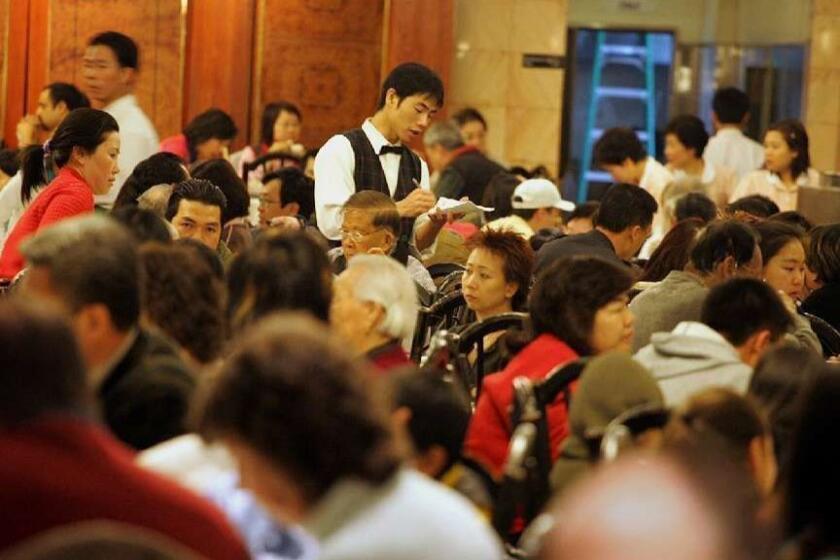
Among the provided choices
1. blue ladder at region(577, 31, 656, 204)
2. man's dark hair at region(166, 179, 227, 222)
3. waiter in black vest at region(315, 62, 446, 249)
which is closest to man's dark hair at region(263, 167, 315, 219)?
waiter in black vest at region(315, 62, 446, 249)

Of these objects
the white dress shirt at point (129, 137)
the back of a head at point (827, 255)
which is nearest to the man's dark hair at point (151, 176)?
the white dress shirt at point (129, 137)

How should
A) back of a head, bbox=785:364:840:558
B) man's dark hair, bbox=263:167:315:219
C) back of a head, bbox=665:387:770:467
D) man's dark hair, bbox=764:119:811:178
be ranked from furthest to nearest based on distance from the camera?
man's dark hair, bbox=764:119:811:178, man's dark hair, bbox=263:167:315:219, back of a head, bbox=665:387:770:467, back of a head, bbox=785:364:840:558

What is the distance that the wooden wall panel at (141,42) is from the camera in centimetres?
1341

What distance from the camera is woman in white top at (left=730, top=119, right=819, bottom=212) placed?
36.2ft

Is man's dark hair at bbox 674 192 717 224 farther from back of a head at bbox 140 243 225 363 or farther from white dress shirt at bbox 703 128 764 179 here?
back of a head at bbox 140 243 225 363

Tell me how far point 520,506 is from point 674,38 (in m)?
13.7

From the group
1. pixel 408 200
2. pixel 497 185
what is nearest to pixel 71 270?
pixel 408 200

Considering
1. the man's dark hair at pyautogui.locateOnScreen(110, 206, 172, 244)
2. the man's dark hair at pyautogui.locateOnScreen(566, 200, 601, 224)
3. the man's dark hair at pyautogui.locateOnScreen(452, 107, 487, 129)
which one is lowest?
the man's dark hair at pyautogui.locateOnScreen(566, 200, 601, 224)

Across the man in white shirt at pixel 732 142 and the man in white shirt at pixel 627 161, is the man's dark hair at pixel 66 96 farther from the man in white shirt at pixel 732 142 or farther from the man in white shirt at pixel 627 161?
the man in white shirt at pixel 732 142

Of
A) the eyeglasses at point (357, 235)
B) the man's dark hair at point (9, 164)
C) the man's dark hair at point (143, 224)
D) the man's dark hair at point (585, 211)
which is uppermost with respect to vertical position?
the man's dark hair at point (143, 224)

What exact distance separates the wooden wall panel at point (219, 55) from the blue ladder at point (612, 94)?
14.3 ft

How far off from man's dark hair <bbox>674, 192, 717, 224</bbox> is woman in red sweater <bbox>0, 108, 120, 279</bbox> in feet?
9.94

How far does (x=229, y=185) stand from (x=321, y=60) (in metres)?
6.22

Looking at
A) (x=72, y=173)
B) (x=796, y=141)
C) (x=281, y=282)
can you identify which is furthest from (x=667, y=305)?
(x=796, y=141)
